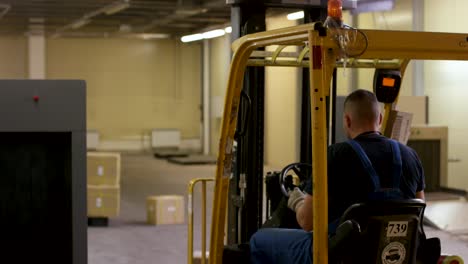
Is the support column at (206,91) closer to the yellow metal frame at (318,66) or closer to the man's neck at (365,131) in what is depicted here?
the yellow metal frame at (318,66)

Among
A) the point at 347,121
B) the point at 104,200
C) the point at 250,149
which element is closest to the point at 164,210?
the point at 104,200

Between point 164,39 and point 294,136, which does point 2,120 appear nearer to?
point 294,136

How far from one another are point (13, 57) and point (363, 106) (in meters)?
22.7

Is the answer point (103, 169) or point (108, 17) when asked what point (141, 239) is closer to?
point (103, 169)

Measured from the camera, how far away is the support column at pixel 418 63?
14.5 metres

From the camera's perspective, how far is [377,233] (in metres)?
3.78

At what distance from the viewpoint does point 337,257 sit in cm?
383

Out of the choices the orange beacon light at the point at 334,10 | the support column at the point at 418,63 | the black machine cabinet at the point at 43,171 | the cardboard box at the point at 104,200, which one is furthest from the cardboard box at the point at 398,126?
the support column at the point at 418,63

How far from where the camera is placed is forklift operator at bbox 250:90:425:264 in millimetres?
3852

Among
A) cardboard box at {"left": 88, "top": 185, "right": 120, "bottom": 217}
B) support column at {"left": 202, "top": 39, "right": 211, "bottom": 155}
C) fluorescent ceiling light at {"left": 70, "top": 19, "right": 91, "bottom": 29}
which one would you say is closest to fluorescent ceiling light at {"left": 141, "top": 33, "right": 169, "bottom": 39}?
support column at {"left": 202, "top": 39, "right": 211, "bottom": 155}

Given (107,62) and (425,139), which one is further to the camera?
(107,62)

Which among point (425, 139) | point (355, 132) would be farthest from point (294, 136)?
point (355, 132)

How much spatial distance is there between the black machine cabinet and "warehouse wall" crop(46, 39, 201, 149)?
20.6 m

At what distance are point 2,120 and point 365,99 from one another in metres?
2.48
